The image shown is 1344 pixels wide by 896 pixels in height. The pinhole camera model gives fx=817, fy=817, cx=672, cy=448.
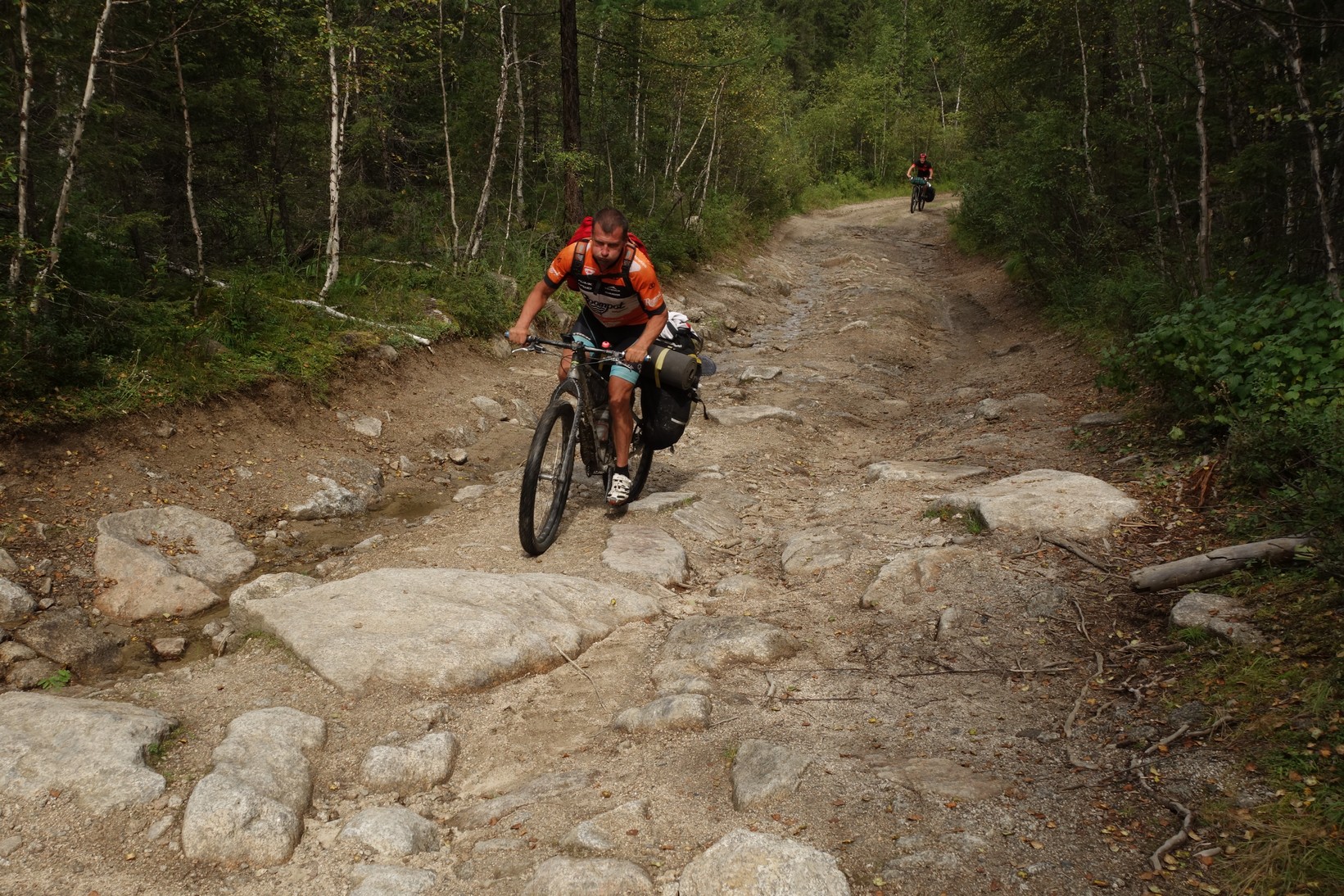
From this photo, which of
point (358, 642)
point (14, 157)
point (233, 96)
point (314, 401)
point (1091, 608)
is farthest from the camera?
point (233, 96)

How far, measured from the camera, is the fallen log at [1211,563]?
4000mm

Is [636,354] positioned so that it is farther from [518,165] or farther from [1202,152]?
[518,165]

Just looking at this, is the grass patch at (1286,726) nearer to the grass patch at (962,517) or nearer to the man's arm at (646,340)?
the grass patch at (962,517)

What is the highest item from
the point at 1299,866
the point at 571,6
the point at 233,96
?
the point at 571,6

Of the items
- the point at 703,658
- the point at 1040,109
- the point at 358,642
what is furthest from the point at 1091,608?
the point at 1040,109

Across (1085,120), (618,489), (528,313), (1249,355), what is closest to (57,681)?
(528,313)

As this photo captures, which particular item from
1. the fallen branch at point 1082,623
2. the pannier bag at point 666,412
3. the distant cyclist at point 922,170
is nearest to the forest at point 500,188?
the fallen branch at point 1082,623

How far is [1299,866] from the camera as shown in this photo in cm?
227

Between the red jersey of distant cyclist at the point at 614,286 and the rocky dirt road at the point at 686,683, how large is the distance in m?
1.54

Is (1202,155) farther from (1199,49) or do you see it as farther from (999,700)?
(999,700)

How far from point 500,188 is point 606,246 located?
11.3 m

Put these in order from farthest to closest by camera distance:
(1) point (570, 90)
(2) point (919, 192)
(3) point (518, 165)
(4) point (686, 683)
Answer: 1. (2) point (919, 192)
2. (3) point (518, 165)
3. (1) point (570, 90)
4. (4) point (686, 683)

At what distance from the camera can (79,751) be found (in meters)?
3.01

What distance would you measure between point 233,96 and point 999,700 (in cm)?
924
